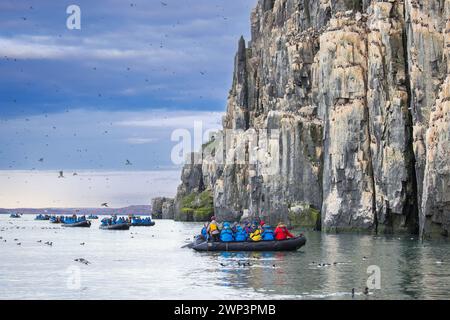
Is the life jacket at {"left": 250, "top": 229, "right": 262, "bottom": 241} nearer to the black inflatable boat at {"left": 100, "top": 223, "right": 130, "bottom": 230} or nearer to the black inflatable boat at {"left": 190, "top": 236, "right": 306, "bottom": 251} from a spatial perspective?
the black inflatable boat at {"left": 190, "top": 236, "right": 306, "bottom": 251}

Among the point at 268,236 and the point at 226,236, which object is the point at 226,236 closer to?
the point at 226,236

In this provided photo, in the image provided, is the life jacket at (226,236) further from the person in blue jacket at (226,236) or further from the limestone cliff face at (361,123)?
the limestone cliff face at (361,123)

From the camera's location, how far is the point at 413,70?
91.2 m

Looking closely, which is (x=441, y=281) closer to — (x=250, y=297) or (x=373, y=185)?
(x=250, y=297)

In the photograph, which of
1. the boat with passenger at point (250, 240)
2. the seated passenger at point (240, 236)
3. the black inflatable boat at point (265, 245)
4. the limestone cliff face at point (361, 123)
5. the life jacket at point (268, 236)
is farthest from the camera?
the limestone cliff face at point (361, 123)

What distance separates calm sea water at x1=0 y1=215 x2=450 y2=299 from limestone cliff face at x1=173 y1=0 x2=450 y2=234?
12.7 meters

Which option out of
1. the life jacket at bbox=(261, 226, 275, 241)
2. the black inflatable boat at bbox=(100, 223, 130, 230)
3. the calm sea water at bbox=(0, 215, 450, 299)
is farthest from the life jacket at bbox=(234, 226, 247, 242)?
the black inflatable boat at bbox=(100, 223, 130, 230)

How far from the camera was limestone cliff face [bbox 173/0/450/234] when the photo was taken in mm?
89375

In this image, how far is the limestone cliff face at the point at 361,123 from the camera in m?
89.4

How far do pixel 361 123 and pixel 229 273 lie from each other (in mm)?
52723

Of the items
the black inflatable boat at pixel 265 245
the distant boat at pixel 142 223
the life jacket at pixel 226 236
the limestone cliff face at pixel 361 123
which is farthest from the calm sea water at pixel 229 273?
the distant boat at pixel 142 223

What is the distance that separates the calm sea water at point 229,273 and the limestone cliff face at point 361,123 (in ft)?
41.6

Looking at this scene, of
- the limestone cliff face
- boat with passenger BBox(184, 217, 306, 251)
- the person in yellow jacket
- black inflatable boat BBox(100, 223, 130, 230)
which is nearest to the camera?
boat with passenger BBox(184, 217, 306, 251)

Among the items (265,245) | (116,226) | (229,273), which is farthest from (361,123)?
(116,226)
